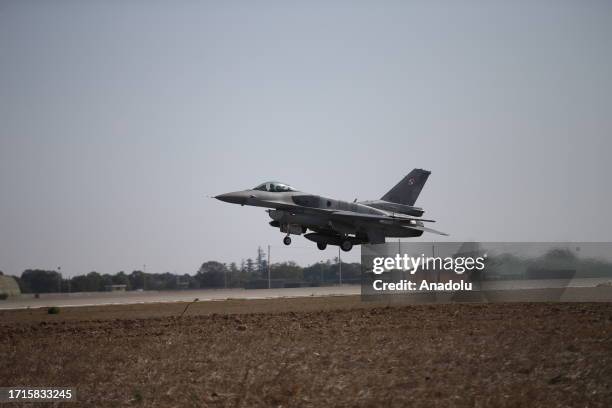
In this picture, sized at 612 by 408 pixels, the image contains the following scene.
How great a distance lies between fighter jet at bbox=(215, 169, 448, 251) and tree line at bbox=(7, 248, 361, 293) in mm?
20901

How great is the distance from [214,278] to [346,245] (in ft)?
191

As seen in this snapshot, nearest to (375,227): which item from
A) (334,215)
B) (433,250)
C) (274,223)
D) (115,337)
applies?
(334,215)

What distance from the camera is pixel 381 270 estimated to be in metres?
32.0

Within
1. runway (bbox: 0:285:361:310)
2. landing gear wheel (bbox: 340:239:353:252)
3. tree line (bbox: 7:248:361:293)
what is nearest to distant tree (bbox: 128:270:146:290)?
tree line (bbox: 7:248:361:293)

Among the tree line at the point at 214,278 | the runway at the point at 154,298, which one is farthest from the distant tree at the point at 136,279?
the runway at the point at 154,298

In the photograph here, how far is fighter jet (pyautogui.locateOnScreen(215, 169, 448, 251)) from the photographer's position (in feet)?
138

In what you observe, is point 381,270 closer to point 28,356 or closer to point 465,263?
point 465,263

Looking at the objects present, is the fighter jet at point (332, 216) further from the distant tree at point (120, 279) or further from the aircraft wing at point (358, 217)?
the distant tree at point (120, 279)

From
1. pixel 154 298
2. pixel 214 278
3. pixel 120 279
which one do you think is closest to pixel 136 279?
pixel 120 279

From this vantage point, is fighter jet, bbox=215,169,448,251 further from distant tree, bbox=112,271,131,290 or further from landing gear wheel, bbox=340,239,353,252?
distant tree, bbox=112,271,131,290

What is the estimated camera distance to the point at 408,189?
51250mm

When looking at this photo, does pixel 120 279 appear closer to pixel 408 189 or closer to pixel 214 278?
pixel 214 278

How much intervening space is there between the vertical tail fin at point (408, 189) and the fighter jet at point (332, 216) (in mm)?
228

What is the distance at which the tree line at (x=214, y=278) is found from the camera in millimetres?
82625
